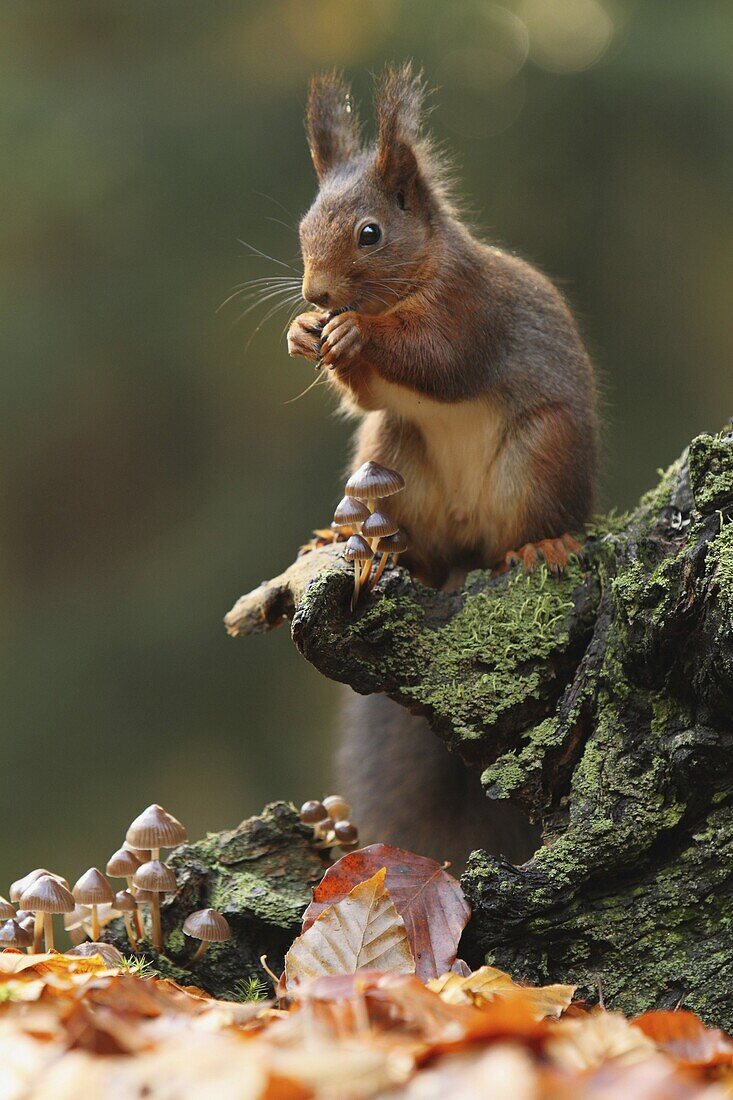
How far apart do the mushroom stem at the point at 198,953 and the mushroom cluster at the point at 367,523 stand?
0.40m

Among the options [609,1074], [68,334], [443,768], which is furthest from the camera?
[68,334]

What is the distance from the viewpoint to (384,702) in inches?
62.9

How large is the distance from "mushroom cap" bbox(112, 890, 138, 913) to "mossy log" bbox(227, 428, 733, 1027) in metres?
0.31

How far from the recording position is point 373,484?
3.94ft

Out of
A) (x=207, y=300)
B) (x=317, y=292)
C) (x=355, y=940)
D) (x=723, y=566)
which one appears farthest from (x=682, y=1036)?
(x=207, y=300)

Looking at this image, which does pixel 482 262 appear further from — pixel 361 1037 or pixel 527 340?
pixel 361 1037

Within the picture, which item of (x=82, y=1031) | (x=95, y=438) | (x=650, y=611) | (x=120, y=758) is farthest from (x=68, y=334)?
(x=82, y=1031)

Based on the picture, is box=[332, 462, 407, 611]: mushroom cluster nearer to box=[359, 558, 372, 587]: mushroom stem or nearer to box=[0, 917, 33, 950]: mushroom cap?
box=[359, 558, 372, 587]: mushroom stem

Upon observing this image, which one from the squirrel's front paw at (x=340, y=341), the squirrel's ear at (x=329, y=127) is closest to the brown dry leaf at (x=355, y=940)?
the squirrel's front paw at (x=340, y=341)

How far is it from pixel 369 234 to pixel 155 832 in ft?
2.87

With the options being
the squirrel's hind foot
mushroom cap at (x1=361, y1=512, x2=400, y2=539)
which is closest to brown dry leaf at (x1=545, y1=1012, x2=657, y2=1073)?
mushroom cap at (x1=361, y1=512, x2=400, y2=539)

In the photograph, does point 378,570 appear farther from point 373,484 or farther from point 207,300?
point 207,300

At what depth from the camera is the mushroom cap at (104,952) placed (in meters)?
1.08

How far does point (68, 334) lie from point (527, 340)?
1865mm
